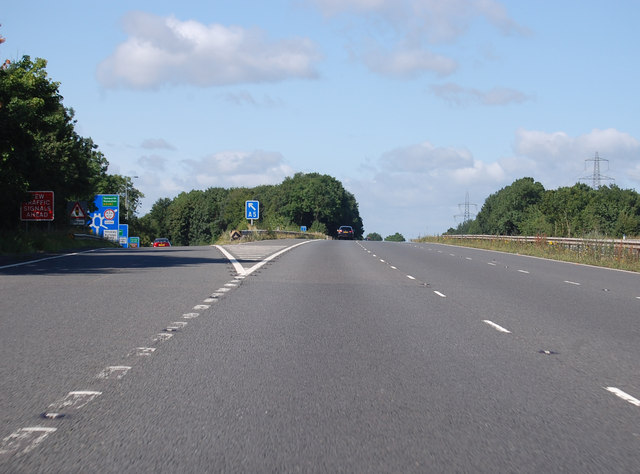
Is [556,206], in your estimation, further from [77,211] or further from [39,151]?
[39,151]

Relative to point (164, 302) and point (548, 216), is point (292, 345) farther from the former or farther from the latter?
point (548, 216)

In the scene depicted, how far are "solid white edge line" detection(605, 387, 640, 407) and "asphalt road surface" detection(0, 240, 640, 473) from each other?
2 cm

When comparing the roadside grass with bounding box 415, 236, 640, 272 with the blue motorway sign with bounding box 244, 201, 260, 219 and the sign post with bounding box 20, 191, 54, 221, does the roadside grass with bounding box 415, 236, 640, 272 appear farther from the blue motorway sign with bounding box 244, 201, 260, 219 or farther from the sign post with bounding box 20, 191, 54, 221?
the sign post with bounding box 20, 191, 54, 221

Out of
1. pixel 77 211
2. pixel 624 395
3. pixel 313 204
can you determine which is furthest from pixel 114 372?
pixel 313 204

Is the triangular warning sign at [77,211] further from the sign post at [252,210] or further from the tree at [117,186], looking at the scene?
the tree at [117,186]

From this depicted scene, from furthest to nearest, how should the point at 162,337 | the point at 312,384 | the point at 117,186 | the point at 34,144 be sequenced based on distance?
the point at 117,186, the point at 34,144, the point at 162,337, the point at 312,384

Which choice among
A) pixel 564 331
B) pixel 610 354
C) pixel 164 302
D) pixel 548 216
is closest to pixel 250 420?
pixel 610 354

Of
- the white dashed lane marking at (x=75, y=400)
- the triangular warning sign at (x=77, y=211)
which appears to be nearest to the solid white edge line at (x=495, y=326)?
the white dashed lane marking at (x=75, y=400)

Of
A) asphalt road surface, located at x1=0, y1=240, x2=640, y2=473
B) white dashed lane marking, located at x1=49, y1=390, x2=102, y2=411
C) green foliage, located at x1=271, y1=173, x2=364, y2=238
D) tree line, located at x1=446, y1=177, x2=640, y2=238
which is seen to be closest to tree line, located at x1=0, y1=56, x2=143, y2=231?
asphalt road surface, located at x1=0, y1=240, x2=640, y2=473

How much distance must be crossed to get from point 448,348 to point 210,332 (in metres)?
3.18

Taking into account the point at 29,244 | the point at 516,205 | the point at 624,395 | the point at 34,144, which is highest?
the point at 516,205

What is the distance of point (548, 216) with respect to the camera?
147 metres

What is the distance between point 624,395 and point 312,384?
2787 millimetres

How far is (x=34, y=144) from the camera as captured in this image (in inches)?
1369
